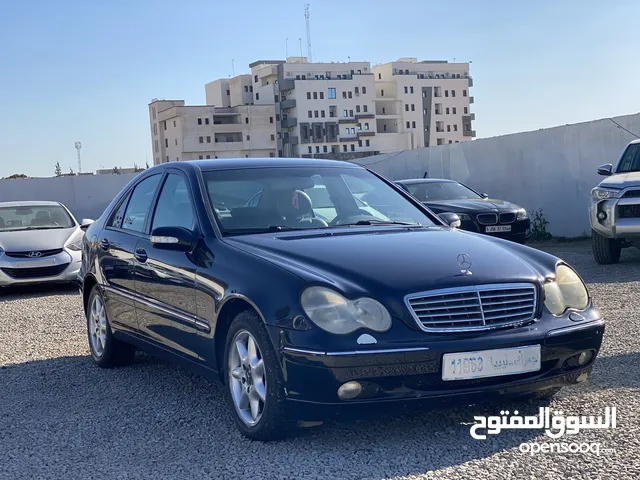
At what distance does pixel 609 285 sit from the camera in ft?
34.3

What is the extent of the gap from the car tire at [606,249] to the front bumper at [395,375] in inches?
336

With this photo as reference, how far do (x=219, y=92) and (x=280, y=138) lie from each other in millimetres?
15124

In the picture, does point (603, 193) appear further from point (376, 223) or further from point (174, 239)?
point (174, 239)

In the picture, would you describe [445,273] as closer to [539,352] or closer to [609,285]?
[539,352]

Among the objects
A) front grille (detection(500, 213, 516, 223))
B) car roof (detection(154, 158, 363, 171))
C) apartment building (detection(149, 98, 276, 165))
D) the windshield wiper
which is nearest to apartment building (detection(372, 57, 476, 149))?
apartment building (detection(149, 98, 276, 165))

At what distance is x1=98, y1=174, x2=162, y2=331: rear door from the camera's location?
6.32m

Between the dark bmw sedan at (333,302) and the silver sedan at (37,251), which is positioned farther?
the silver sedan at (37,251)

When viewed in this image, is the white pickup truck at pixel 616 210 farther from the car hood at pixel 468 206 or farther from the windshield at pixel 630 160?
the car hood at pixel 468 206

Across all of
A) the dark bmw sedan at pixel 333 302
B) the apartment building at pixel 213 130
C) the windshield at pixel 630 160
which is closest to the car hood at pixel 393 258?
the dark bmw sedan at pixel 333 302

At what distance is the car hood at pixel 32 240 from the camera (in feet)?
42.6

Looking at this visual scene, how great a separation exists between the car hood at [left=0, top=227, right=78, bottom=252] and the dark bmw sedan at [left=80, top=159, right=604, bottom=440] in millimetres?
7442

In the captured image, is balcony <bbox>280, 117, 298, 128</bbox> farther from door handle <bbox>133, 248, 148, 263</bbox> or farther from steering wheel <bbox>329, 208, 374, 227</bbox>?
steering wheel <bbox>329, 208, 374, 227</bbox>

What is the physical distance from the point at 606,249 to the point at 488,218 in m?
2.88

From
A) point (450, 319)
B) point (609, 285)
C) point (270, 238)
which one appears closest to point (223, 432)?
point (270, 238)
